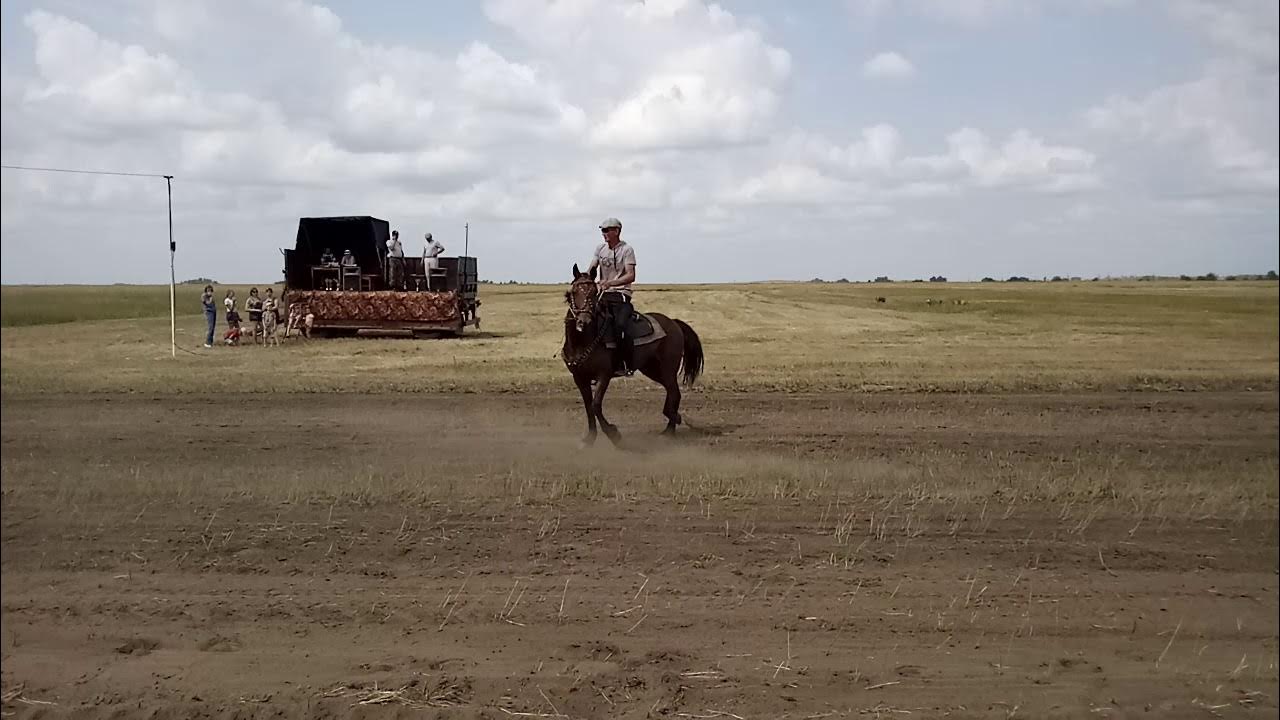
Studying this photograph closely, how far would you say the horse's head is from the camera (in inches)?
380

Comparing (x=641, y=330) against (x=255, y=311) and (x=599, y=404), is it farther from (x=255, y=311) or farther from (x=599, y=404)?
(x=255, y=311)

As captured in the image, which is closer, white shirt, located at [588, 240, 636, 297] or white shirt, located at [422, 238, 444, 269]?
white shirt, located at [588, 240, 636, 297]

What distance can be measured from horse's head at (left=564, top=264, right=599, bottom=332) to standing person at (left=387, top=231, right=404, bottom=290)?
13.6 m

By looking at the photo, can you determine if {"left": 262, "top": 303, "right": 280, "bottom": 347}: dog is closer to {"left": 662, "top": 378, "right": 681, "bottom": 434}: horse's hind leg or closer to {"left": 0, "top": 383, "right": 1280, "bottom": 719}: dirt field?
{"left": 0, "top": 383, "right": 1280, "bottom": 719}: dirt field

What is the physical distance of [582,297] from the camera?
968 centimetres

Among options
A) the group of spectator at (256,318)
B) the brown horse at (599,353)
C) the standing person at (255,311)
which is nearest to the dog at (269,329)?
the group of spectator at (256,318)

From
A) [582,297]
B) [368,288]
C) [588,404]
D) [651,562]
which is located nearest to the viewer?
[651,562]

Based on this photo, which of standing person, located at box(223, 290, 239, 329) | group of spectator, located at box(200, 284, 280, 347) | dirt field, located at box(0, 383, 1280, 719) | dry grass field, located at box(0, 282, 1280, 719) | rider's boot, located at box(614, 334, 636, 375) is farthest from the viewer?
group of spectator, located at box(200, 284, 280, 347)

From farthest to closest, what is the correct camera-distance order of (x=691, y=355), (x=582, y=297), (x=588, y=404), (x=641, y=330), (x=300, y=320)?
(x=300, y=320) → (x=691, y=355) → (x=641, y=330) → (x=588, y=404) → (x=582, y=297)

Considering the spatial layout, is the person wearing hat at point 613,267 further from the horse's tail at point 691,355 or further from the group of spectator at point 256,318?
the group of spectator at point 256,318

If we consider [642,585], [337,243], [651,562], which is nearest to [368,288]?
[337,243]

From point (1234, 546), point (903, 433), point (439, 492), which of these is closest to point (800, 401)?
point (903, 433)

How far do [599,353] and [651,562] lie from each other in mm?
4676

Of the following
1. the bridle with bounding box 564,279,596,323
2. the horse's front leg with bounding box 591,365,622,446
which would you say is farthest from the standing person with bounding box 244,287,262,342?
the bridle with bounding box 564,279,596,323
